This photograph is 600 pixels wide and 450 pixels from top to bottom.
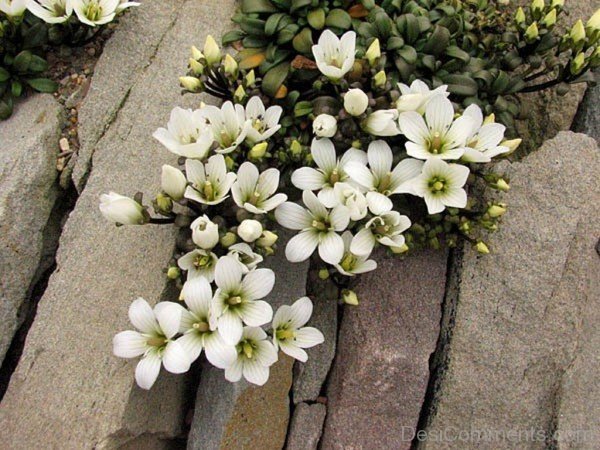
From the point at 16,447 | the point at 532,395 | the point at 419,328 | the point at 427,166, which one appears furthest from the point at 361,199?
the point at 16,447

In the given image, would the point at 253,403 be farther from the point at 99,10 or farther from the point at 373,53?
the point at 99,10

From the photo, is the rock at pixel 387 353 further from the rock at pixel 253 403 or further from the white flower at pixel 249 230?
the white flower at pixel 249 230

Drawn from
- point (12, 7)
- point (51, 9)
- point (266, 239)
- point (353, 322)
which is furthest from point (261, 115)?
point (12, 7)

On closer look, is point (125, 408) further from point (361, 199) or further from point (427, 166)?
point (427, 166)

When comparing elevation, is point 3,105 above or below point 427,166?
below

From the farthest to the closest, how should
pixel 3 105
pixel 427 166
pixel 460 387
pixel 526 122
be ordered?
pixel 526 122 < pixel 3 105 < pixel 460 387 < pixel 427 166

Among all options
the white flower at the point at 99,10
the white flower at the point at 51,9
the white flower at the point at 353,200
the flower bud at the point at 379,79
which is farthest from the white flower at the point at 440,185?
the white flower at the point at 51,9

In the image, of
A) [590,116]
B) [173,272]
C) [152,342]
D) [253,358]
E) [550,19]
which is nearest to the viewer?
[152,342]
